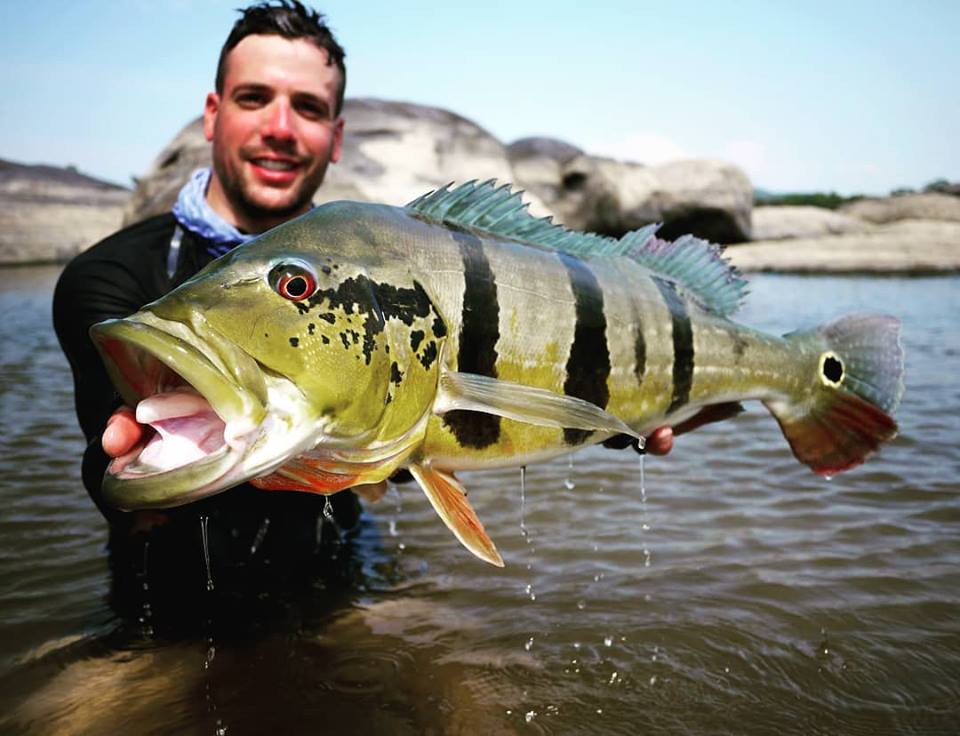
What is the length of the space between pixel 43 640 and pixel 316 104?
268cm

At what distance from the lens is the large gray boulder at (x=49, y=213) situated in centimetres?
2347

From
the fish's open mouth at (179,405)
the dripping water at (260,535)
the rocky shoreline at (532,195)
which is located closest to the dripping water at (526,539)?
the dripping water at (260,535)

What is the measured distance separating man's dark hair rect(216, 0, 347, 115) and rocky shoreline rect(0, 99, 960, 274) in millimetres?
11085

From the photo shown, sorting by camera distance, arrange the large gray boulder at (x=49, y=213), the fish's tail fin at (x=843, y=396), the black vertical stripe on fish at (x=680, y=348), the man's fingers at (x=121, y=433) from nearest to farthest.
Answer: the man's fingers at (x=121, y=433), the black vertical stripe on fish at (x=680, y=348), the fish's tail fin at (x=843, y=396), the large gray boulder at (x=49, y=213)

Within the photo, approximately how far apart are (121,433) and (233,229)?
2.03m

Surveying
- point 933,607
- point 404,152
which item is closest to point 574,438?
point 933,607

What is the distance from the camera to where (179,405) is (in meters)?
1.86

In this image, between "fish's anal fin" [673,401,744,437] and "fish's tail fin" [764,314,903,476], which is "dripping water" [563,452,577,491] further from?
"fish's tail fin" [764,314,903,476]

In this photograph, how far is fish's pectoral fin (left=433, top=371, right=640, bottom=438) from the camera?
2.14 m

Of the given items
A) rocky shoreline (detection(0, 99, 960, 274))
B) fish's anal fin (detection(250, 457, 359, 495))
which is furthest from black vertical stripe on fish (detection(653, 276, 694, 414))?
rocky shoreline (detection(0, 99, 960, 274))

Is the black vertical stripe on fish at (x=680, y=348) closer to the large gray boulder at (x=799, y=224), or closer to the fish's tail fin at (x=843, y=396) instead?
the fish's tail fin at (x=843, y=396)

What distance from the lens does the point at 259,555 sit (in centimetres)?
426

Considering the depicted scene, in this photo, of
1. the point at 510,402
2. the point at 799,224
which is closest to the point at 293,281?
the point at 510,402

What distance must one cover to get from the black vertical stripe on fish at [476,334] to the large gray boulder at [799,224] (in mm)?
25740
